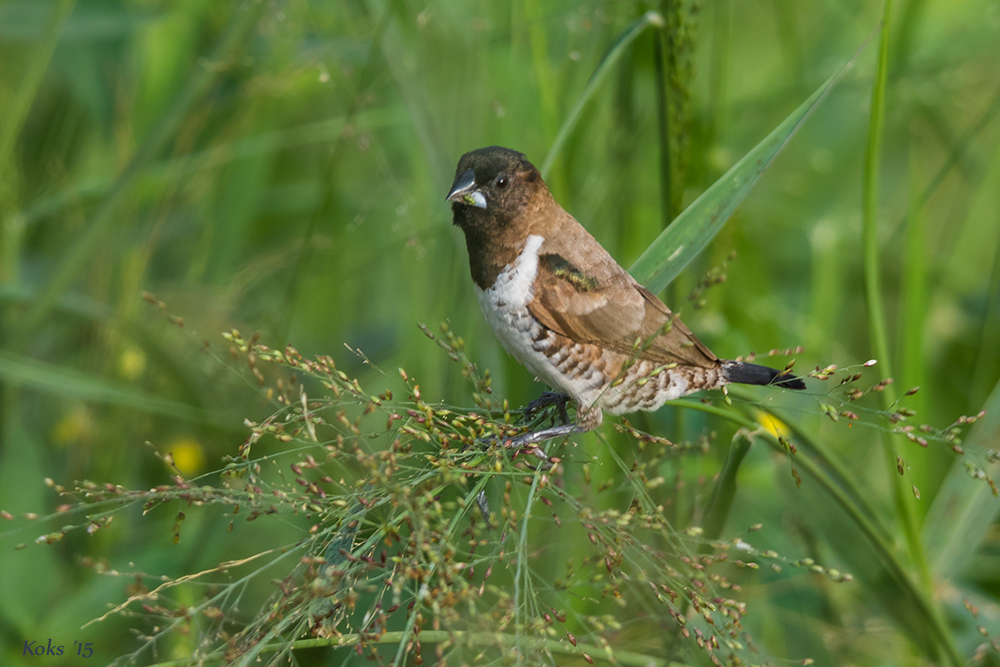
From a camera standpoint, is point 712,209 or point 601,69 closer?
point 712,209

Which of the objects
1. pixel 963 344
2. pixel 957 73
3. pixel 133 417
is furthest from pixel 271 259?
pixel 957 73

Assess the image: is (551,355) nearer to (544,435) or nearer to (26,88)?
(544,435)

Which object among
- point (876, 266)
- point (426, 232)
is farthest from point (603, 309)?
point (426, 232)

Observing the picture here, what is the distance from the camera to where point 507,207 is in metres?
1.93

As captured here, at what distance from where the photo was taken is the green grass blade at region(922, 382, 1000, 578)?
2.34 meters

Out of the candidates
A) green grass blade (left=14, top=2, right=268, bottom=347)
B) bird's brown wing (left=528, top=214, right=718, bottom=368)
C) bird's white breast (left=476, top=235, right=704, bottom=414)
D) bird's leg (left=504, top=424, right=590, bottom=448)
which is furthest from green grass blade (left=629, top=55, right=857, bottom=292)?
green grass blade (left=14, top=2, right=268, bottom=347)

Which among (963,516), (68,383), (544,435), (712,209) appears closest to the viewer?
(712,209)

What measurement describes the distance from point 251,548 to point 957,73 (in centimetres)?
374

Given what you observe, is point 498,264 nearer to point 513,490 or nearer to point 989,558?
point 513,490

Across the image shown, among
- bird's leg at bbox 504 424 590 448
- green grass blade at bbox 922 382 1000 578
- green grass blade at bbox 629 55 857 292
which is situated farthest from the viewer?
green grass blade at bbox 922 382 1000 578

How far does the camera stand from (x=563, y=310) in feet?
6.29

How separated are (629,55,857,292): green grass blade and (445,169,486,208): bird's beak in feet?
1.31

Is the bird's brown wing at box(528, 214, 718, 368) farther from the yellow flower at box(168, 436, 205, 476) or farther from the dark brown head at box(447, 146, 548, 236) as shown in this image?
the yellow flower at box(168, 436, 205, 476)

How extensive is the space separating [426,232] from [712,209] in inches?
51.6
